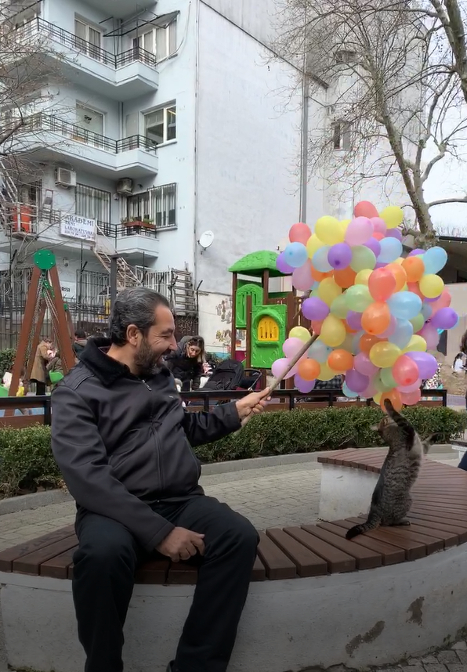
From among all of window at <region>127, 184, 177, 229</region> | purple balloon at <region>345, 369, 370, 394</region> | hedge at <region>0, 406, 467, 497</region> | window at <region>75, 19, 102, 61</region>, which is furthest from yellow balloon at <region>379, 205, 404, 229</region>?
window at <region>75, 19, 102, 61</region>

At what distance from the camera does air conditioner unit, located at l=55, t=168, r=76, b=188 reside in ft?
60.6

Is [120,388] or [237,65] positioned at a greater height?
[237,65]

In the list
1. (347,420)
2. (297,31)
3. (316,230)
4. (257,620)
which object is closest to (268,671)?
(257,620)

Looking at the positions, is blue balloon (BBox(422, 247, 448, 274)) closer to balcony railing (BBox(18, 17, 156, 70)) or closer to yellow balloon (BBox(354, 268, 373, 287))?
yellow balloon (BBox(354, 268, 373, 287))

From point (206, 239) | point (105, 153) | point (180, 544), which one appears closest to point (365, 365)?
point (180, 544)

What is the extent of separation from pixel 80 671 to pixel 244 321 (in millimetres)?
9152

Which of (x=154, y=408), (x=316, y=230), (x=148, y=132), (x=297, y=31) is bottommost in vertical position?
(x=154, y=408)

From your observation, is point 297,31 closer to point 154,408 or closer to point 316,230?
point 316,230

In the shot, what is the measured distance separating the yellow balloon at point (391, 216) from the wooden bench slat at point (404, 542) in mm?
1652

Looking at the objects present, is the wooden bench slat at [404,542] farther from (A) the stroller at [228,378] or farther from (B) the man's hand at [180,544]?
(A) the stroller at [228,378]

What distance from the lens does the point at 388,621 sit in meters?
2.41

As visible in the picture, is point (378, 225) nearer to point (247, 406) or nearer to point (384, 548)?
point (247, 406)

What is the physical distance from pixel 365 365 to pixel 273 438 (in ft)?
14.1

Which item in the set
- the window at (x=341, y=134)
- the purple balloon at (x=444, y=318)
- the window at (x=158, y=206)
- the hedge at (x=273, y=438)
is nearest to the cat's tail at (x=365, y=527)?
the purple balloon at (x=444, y=318)
